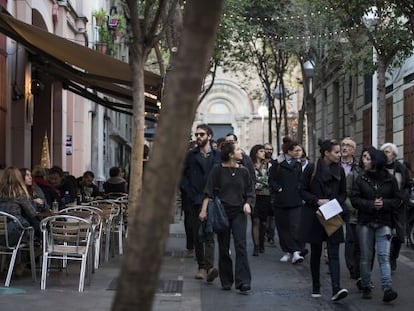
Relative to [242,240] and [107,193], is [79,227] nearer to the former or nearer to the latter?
[242,240]

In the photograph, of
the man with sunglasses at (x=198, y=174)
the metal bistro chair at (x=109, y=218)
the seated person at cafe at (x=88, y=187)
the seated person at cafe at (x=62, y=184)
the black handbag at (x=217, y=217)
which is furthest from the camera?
the seated person at cafe at (x=88, y=187)

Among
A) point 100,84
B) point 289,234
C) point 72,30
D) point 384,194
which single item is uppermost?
point 72,30

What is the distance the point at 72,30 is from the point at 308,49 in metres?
8.51

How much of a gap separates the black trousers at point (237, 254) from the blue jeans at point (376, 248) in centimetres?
129

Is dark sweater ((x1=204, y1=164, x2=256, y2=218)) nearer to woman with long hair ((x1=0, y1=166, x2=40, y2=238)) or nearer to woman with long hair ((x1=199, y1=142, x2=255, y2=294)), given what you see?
woman with long hair ((x1=199, y1=142, x2=255, y2=294))

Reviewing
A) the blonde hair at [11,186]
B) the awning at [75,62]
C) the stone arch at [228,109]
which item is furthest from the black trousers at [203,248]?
the stone arch at [228,109]

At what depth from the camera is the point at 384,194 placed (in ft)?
26.8

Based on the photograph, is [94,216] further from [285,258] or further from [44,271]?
[285,258]

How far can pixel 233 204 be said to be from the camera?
28.2ft

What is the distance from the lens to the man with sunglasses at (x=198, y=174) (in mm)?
9703

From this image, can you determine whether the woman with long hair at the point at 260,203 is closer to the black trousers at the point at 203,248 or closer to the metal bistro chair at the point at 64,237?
the black trousers at the point at 203,248

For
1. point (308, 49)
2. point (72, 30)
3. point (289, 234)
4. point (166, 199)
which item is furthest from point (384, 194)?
point (308, 49)

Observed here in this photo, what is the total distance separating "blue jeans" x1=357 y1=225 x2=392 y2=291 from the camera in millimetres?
8039

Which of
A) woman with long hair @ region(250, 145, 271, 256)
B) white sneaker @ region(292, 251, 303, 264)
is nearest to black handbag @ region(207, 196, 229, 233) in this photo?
white sneaker @ region(292, 251, 303, 264)
